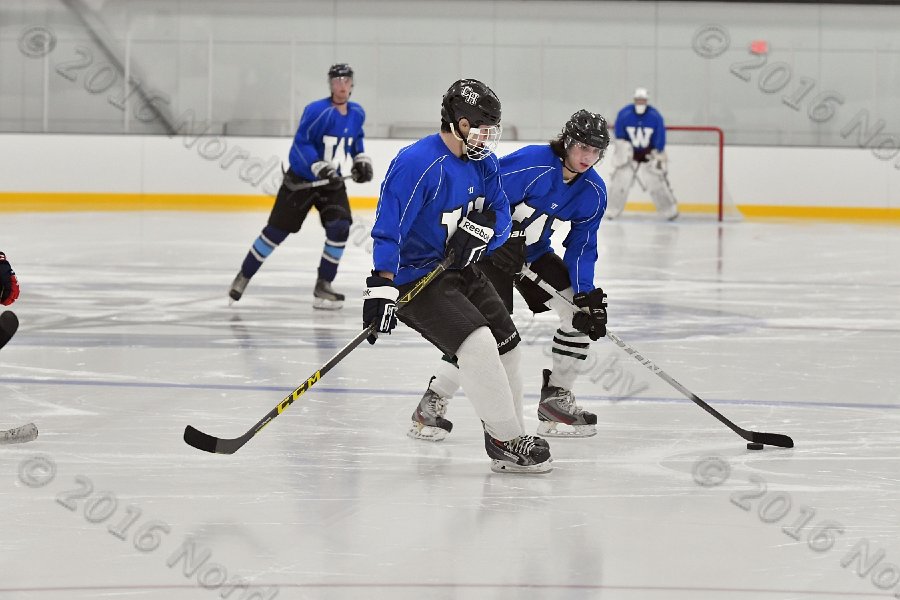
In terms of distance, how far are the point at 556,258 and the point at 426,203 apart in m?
0.81

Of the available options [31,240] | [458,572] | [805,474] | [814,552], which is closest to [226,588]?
[458,572]

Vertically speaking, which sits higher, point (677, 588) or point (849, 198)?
point (849, 198)

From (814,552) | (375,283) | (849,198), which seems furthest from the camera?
(849,198)

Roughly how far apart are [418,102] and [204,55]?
2.45 meters

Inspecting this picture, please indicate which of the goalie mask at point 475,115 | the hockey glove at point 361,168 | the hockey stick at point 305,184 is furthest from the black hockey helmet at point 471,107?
the hockey glove at point 361,168

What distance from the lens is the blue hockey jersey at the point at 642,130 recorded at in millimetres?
13078

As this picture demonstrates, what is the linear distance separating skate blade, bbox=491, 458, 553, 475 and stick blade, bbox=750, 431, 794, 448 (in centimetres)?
61

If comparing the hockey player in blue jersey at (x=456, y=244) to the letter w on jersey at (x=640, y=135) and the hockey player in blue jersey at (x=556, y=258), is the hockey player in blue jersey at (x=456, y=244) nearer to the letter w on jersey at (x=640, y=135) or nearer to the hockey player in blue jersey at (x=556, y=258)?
the hockey player in blue jersey at (x=556, y=258)

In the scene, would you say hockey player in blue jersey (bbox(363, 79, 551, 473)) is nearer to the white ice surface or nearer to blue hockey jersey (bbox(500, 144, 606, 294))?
the white ice surface

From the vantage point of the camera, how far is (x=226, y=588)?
229cm

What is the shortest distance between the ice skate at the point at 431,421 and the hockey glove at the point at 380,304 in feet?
1.99

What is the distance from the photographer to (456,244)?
3.15 meters

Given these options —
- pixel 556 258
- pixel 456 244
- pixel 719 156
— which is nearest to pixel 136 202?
pixel 719 156

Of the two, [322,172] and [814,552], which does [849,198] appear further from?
[814,552]
